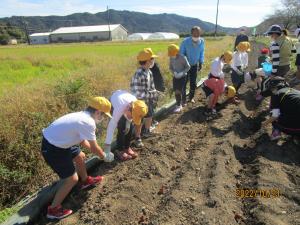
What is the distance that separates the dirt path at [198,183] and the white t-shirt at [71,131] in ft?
2.83

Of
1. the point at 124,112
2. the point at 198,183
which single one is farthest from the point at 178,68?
the point at 198,183

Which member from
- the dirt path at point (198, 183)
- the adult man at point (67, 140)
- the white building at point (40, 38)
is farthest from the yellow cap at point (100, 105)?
the white building at point (40, 38)

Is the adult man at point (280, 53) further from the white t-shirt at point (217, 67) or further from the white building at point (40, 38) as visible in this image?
the white building at point (40, 38)

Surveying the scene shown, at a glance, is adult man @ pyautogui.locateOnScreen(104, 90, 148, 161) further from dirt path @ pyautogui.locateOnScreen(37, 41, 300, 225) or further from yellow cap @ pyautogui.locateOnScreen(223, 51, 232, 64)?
yellow cap @ pyautogui.locateOnScreen(223, 51, 232, 64)

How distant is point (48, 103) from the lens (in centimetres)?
634

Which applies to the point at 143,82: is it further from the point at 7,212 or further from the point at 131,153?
the point at 7,212

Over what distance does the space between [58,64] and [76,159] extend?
13137 millimetres

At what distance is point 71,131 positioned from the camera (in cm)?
359

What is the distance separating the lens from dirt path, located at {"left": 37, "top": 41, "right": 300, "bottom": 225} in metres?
3.65

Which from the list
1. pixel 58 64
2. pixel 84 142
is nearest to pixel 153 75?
pixel 84 142

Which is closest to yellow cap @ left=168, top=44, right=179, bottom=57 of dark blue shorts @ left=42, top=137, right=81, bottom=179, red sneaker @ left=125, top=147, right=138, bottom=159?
red sneaker @ left=125, top=147, right=138, bottom=159

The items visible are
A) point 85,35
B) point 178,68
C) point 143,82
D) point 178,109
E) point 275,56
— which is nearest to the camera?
point 143,82

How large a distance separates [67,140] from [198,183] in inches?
69.5
